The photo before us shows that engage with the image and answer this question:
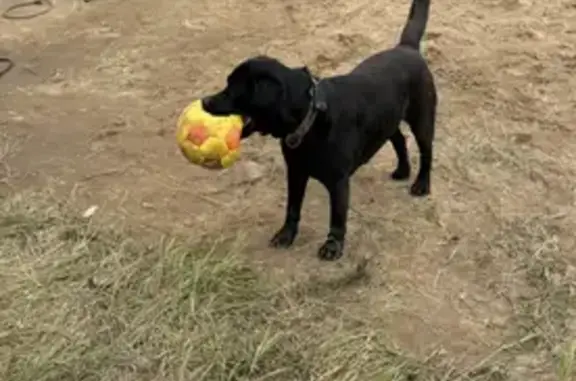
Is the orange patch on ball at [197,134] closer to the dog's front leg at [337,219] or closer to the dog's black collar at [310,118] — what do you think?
the dog's black collar at [310,118]

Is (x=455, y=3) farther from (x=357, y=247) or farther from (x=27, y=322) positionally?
(x=27, y=322)

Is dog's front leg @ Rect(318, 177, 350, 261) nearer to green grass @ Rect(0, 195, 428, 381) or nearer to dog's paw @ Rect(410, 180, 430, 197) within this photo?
green grass @ Rect(0, 195, 428, 381)

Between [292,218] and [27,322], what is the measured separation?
111cm

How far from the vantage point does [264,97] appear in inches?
141

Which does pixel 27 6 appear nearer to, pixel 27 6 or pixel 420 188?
pixel 27 6

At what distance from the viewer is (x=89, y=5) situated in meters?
Result: 6.83

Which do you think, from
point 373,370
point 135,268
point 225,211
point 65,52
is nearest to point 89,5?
point 65,52

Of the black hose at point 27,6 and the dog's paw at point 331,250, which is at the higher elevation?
the dog's paw at point 331,250

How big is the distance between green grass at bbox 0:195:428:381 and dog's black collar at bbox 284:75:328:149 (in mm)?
565

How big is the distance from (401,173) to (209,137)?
53.1 inches

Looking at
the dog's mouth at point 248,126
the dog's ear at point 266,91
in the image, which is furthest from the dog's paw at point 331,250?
the dog's ear at point 266,91

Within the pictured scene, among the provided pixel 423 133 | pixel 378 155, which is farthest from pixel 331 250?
pixel 378 155

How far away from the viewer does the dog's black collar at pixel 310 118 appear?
3.71m

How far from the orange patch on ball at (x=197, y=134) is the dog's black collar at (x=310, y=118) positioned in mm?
290
